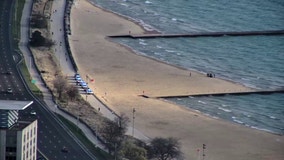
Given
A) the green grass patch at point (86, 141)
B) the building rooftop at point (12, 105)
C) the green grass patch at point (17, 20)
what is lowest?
the green grass patch at point (86, 141)

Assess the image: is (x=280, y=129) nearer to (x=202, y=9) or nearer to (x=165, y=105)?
(x=165, y=105)

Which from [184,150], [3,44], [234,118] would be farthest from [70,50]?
[184,150]

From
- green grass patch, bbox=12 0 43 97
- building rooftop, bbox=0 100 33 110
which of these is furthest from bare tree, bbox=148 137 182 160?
green grass patch, bbox=12 0 43 97

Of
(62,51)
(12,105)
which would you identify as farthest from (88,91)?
(12,105)

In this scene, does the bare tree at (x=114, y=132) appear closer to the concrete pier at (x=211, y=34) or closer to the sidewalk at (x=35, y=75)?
the sidewalk at (x=35, y=75)

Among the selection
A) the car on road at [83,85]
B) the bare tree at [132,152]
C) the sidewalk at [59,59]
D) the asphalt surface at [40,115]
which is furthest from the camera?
the car on road at [83,85]

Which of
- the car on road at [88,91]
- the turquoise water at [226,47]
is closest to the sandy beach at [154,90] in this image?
the car on road at [88,91]
